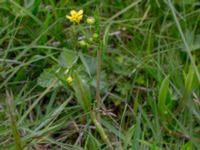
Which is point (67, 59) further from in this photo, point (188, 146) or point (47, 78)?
point (188, 146)

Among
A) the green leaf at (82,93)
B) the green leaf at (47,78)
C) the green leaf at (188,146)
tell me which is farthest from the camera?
the green leaf at (47,78)

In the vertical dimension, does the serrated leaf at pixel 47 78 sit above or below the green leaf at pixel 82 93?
above

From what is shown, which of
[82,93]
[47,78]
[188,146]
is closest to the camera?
[188,146]

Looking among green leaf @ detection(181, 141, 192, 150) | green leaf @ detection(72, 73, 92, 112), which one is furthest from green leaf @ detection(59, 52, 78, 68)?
green leaf @ detection(181, 141, 192, 150)

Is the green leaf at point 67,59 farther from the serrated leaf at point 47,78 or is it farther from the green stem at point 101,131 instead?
the green stem at point 101,131

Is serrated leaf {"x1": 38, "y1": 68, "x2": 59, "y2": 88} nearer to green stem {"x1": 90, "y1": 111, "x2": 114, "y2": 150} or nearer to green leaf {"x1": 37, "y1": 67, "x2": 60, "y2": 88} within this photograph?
green leaf {"x1": 37, "y1": 67, "x2": 60, "y2": 88}

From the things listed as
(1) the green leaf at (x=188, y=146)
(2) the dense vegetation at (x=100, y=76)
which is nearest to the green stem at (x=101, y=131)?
(2) the dense vegetation at (x=100, y=76)

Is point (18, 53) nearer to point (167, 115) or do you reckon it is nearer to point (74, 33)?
point (74, 33)

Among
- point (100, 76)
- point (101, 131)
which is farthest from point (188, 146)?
point (100, 76)
